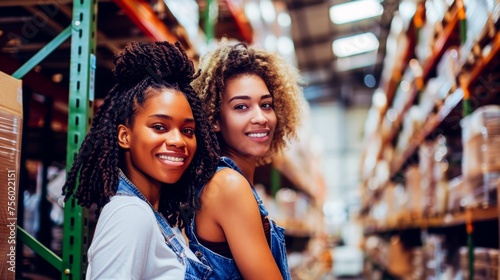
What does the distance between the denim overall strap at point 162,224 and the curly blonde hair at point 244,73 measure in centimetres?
45

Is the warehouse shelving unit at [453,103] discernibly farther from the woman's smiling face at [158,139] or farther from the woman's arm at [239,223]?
the woman's smiling face at [158,139]

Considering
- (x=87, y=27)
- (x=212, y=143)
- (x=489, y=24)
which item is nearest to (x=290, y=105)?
(x=212, y=143)

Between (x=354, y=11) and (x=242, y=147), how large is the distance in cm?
1055

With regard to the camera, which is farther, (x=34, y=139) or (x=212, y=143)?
(x=34, y=139)

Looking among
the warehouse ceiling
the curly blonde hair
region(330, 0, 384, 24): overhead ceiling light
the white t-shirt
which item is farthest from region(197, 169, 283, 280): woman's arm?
region(330, 0, 384, 24): overhead ceiling light

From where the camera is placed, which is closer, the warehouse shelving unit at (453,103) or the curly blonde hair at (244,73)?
the curly blonde hair at (244,73)

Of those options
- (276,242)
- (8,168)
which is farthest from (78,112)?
(276,242)

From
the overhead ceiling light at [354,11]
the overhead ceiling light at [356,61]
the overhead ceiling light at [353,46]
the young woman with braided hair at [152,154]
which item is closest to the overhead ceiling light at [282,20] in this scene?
the overhead ceiling light at [354,11]

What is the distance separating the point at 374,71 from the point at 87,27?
16.6 m

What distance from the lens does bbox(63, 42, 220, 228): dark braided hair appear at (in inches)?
57.1

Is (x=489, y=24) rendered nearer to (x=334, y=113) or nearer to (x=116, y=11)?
(x=116, y=11)

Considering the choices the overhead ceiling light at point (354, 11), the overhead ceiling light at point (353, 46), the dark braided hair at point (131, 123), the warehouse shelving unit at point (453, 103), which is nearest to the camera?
the dark braided hair at point (131, 123)

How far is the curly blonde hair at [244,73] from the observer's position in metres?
1.86

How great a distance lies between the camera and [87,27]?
6.20 ft
